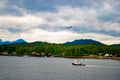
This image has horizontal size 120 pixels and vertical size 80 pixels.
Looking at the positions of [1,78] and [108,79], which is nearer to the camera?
[1,78]

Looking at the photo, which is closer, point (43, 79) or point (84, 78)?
point (43, 79)

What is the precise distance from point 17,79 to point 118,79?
39.6 metres

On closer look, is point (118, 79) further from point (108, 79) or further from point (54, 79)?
point (54, 79)

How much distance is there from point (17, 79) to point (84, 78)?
27934 millimetres

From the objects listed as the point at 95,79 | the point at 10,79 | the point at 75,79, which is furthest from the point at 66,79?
the point at 10,79

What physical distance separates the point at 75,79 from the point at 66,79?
13.5ft

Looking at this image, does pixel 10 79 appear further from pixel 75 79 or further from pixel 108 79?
pixel 108 79

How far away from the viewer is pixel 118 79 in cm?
12681

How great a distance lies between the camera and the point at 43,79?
11625 centimetres

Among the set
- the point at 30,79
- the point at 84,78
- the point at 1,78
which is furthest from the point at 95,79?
the point at 1,78

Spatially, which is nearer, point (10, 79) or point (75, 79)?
point (10, 79)

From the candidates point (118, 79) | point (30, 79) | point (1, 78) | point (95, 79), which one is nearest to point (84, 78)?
point (95, 79)

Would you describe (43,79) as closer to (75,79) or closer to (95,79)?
(75,79)

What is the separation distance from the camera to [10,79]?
112875mm
